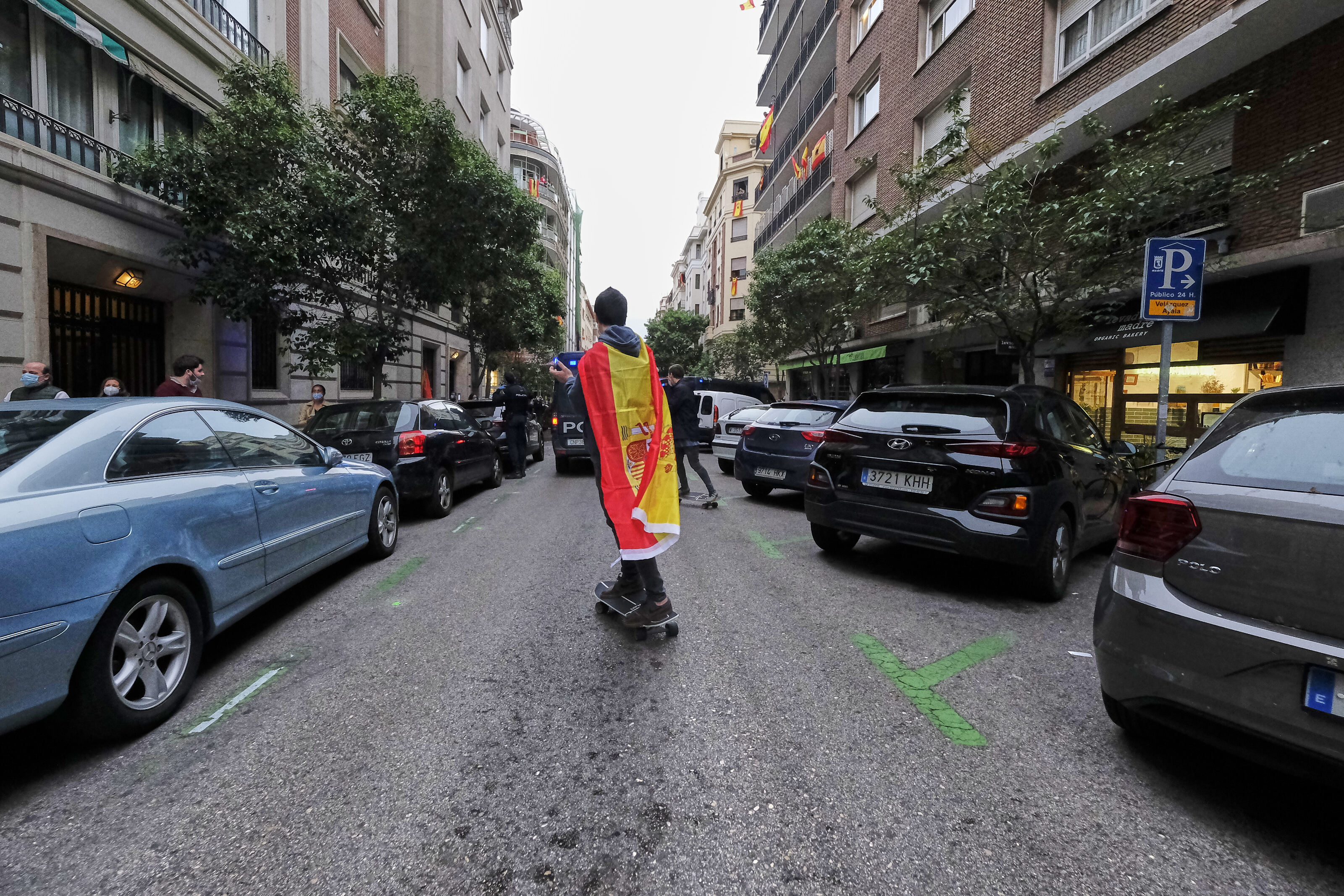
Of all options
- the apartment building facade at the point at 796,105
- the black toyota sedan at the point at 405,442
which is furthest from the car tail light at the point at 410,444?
the apartment building facade at the point at 796,105

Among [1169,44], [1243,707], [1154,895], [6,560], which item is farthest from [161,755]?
[1169,44]

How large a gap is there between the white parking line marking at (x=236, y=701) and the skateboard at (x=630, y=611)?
177 cm

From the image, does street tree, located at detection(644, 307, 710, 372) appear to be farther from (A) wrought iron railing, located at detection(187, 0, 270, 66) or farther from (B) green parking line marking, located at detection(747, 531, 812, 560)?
(B) green parking line marking, located at detection(747, 531, 812, 560)

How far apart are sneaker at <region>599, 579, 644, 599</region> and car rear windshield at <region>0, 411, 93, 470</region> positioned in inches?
109

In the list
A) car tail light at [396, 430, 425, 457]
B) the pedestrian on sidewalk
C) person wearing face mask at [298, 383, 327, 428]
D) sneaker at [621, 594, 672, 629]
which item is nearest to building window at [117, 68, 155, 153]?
Result: person wearing face mask at [298, 383, 327, 428]

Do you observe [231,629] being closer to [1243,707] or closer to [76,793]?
[76,793]

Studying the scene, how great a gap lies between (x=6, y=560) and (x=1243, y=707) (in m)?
4.05

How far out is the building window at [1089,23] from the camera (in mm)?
10217

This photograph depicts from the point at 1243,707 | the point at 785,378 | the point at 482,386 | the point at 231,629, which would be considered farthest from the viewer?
the point at 785,378

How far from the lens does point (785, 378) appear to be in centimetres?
3497

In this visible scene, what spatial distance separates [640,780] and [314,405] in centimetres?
1329

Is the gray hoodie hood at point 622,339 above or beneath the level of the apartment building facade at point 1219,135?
beneath

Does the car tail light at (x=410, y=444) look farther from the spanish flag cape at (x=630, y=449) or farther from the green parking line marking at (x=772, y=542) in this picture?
the spanish flag cape at (x=630, y=449)

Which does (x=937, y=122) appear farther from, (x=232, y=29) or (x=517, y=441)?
(x=232, y=29)
